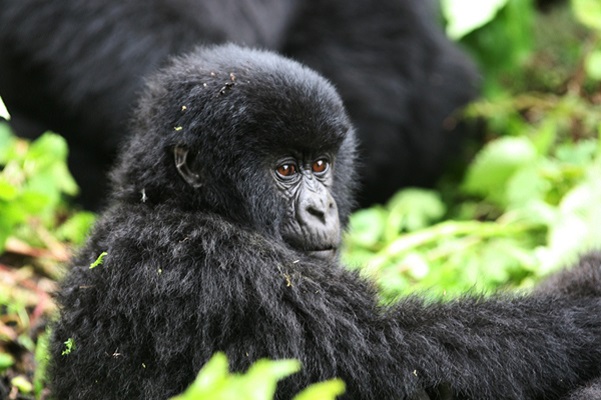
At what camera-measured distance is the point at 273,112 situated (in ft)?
9.16

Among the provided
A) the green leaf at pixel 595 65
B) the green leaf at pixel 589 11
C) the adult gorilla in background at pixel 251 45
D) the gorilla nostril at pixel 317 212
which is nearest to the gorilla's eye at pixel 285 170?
the gorilla nostril at pixel 317 212

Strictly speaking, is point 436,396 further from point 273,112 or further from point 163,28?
point 163,28

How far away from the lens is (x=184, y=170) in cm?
282

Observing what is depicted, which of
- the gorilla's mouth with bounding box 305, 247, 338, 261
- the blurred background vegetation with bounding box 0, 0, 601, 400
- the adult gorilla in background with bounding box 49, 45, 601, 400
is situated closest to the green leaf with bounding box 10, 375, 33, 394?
the blurred background vegetation with bounding box 0, 0, 601, 400

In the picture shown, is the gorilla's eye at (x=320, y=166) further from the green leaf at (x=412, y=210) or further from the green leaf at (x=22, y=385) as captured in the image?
the green leaf at (x=412, y=210)

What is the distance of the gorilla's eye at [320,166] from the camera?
117 inches

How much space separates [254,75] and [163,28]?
213 cm

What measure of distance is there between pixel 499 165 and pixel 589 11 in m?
1.06

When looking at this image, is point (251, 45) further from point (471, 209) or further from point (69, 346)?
point (69, 346)

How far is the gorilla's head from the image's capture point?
110 inches

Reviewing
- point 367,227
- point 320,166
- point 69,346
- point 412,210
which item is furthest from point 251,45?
point 69,346

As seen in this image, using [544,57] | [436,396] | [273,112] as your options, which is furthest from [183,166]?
[544,57]

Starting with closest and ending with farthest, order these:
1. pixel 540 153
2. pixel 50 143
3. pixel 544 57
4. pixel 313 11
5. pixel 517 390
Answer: pixel 517 390, pixel 50 143, pixel 540 153, pixel 313 11, pixel 544 57

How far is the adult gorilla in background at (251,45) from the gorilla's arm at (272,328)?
1.80m
